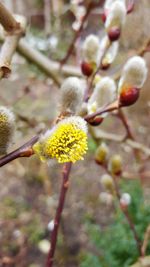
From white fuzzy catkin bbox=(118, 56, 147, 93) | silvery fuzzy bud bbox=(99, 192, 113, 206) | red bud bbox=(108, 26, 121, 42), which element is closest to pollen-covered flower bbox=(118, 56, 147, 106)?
white fuzzy catkin bbox=(118, 56, 147, 93)

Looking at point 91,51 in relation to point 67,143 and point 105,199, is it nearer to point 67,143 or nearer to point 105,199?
point 67,143

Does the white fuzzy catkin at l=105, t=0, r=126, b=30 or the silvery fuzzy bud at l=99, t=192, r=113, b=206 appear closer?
the white fuzzy catkin at l=105, t=0, r=126, b=30

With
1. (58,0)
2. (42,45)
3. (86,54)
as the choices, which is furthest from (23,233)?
(58,0)

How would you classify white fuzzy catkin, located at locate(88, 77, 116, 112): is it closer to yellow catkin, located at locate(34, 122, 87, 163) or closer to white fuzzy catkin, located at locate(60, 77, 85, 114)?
white fuzzy catkin, located at locate(60, 77, 85, 114)

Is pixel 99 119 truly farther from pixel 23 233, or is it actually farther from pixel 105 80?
pixel 23 233

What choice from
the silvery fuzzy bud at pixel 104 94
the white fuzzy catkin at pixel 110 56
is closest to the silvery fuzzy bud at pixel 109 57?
the white fuzzy catkin at pixel 110 56
